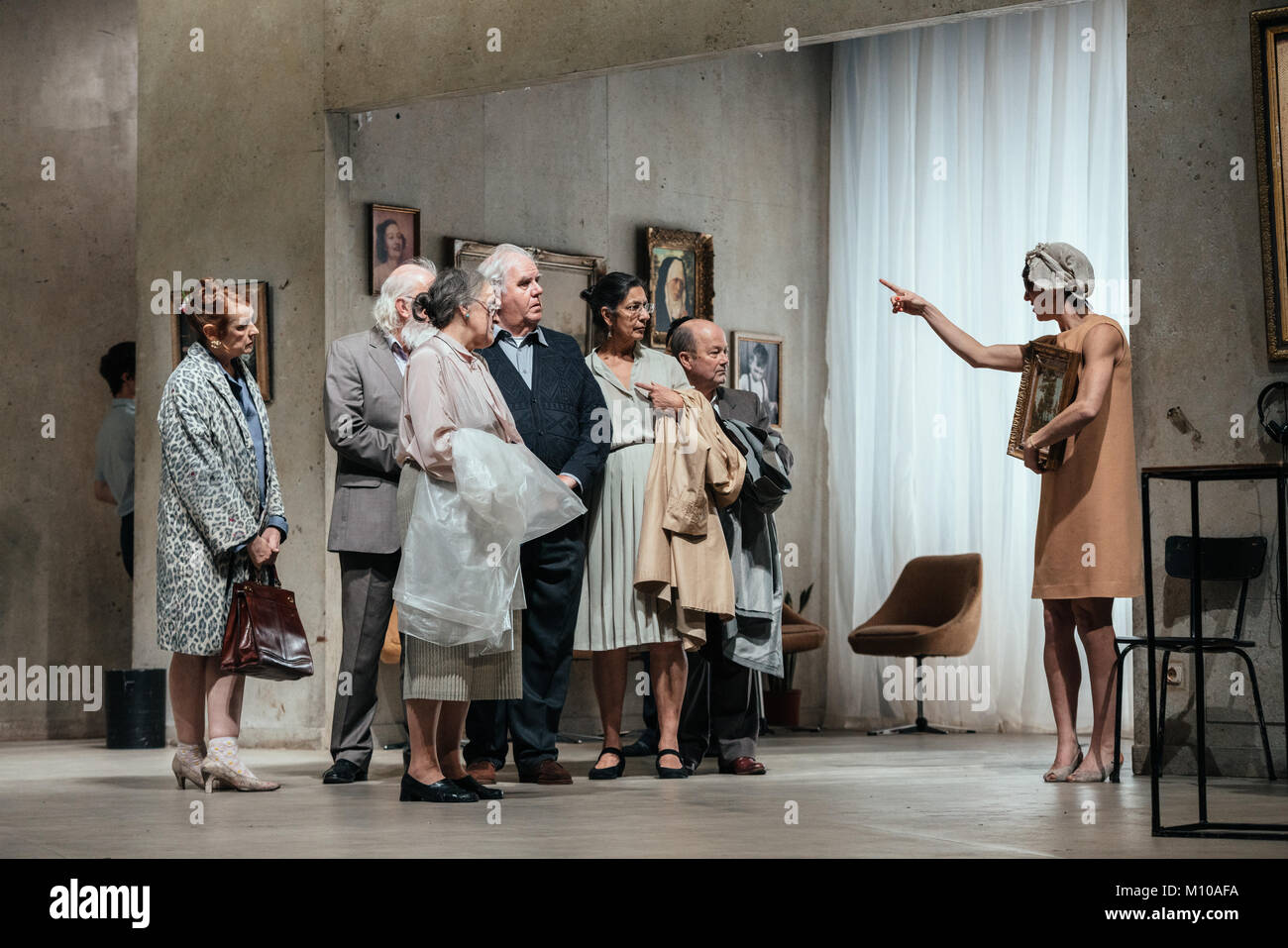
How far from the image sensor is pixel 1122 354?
5.29m

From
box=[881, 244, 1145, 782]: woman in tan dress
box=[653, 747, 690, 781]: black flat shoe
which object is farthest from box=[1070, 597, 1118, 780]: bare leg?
box=[653, 747, 690, 781]: black flat shoe

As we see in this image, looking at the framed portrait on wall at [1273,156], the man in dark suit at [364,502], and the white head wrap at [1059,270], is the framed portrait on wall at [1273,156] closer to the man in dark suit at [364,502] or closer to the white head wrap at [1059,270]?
the white head wrap at [1059,270]

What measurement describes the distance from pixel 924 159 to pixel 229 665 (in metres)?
5.17

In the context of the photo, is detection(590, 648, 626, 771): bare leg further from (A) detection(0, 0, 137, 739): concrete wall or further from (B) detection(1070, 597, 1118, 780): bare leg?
(A) detection(0, 0, 137, 739): concrete wall

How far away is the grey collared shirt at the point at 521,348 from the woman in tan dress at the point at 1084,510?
3.56 feet

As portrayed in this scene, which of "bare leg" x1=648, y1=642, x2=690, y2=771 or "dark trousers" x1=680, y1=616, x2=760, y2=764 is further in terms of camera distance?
"dark trousers" x1=680, y1=616, x2=760, y2=764

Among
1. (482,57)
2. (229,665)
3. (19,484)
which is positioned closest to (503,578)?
(229,665)

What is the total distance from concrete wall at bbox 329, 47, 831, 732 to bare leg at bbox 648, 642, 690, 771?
90.8 inches

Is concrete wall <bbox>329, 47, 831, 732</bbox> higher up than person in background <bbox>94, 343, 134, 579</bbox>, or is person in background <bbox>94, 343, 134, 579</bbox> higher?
concrete wall <bbox>329, 47, 831, 732</bbox>

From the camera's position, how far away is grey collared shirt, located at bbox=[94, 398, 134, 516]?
26.1ft

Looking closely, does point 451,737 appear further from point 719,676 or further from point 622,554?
point 719,676

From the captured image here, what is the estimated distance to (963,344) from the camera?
18.2 feet

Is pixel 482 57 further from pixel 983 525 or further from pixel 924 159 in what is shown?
pixel 983 525

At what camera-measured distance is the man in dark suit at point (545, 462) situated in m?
5.30
